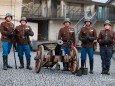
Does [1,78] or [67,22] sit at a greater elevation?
[67,22]

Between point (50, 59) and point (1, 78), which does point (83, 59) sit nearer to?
point (50, 59)

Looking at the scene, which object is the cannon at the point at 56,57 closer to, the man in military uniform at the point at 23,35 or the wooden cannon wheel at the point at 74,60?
the wooden cannon wheel at the point at 74,60

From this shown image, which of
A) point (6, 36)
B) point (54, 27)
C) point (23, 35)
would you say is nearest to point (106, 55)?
point (23, 35)

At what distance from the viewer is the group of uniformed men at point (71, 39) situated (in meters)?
12.6

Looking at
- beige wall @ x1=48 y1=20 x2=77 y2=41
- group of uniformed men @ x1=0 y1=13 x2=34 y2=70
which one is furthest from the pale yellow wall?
group of uniformed men @ x1=0 y1=13 x2=34 y2=70

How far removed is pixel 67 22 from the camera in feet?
42.3

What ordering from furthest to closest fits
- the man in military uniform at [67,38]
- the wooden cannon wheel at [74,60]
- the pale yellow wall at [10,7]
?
the pale yellow wall at [10,7] < the man in military uniform at [67,38] < the wooden cannon wheel at [74,60]

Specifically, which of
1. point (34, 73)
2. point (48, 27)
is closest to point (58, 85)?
point (34, 73)

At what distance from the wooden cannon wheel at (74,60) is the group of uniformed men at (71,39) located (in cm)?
35

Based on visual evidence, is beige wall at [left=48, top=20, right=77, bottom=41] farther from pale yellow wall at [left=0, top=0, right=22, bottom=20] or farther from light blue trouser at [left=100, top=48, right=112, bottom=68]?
light blue trouser at [left=100, top=48, right=112, bottom=68]

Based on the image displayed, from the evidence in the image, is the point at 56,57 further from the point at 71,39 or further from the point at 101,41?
the point at 101,41

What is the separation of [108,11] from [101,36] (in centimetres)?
4131

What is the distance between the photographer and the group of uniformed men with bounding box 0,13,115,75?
1255 cm

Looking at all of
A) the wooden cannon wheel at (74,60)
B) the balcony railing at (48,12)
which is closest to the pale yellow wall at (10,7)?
the balcony railing at (48,12)
